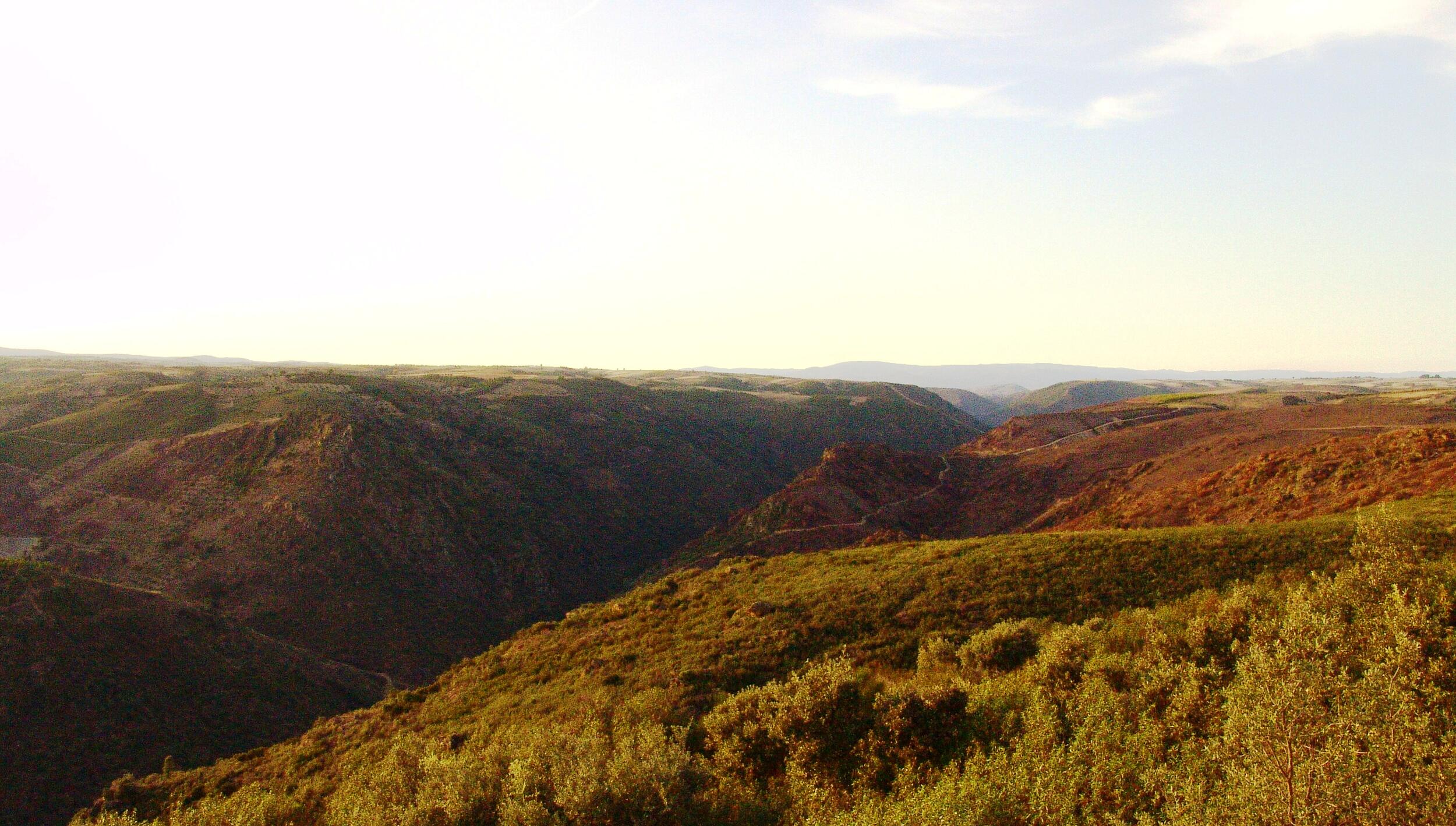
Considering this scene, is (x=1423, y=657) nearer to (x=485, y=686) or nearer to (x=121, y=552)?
(x=485, y=686)

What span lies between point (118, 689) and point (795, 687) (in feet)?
95.3

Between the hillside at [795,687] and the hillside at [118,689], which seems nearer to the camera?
the hillside at [795,687]

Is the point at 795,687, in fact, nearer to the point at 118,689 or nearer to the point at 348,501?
the point at 118,689

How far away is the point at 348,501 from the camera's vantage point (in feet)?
152

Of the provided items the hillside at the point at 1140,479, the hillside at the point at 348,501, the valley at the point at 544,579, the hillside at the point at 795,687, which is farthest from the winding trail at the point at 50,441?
the hillside at the point at 1140,479

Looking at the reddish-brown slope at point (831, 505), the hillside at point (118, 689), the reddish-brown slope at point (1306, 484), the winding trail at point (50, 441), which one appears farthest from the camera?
the winding trail at point (50, 441)

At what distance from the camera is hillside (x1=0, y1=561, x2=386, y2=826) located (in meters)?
21.6

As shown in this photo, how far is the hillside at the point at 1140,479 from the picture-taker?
27.9 m

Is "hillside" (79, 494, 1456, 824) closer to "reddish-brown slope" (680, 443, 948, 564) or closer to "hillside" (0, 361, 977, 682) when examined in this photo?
"hillside" (0, 361, 977, 682)

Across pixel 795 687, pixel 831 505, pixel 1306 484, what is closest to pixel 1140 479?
pixel 1306 484

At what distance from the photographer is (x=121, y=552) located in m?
38.4

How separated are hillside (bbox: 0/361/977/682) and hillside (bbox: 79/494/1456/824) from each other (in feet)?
67.3

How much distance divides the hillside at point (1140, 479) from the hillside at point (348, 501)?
15.5 meters

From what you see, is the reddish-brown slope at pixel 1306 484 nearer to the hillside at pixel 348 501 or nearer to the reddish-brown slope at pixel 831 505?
the reddish-brown slope at pixel 831 505
